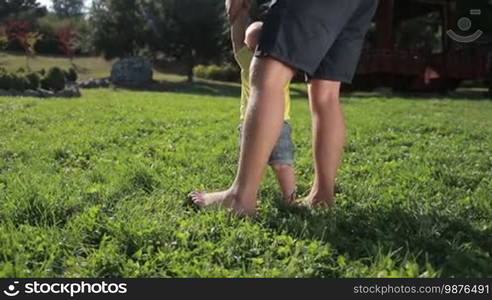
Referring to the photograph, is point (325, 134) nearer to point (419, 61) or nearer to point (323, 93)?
point (323, 93)

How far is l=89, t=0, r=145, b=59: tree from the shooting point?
3253cm

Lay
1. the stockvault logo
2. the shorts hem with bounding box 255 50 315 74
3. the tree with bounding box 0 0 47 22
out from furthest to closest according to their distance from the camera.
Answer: the tree with bounding box 0 0 47 22, the shorts hem with bounding box 255 50 315 74, the stockvault logo

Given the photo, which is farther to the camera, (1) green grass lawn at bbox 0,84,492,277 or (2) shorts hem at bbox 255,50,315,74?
(2) shorts hem at bbox 255,50,315,74

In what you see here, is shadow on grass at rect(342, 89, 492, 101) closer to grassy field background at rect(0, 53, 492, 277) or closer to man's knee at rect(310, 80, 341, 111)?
grassy field background at rect(0, 53, 492, 277)

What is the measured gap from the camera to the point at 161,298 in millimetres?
1723

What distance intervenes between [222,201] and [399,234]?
2.50ft

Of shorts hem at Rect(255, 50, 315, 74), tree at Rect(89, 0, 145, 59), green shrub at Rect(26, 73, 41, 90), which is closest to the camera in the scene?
shorts hem at Rect(255, 50, 315, 74)

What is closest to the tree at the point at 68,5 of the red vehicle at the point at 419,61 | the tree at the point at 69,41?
the tree at the point at 69,41

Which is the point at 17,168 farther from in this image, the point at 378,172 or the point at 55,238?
the point at 378,172

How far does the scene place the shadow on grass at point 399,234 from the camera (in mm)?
2008

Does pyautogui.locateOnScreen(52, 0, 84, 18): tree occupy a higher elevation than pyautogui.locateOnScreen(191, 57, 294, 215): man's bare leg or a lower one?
higher

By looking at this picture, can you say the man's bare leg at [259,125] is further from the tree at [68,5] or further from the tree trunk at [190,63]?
the tree at [68,5]

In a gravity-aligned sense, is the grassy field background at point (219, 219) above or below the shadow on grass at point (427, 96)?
above

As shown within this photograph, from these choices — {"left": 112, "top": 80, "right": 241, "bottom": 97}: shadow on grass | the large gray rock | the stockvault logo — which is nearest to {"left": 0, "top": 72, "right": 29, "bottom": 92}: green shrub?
{"left": 112, "top": 80, "right": 241, "bottom": 97}: shadow on grass
